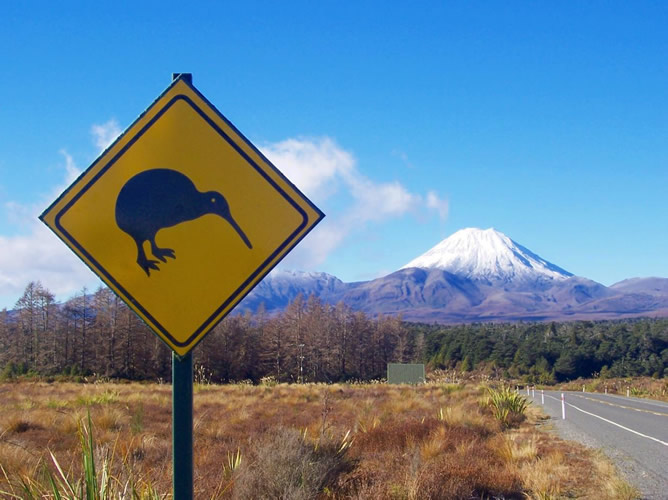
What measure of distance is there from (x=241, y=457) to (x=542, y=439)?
871cm

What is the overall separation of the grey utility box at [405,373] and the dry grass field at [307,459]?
21.6 m

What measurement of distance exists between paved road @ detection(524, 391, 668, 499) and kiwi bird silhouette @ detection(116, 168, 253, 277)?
7.89m

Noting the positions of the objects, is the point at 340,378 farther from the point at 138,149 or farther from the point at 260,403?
the point at 138,149

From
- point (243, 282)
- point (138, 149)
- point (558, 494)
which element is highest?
point (138, 149)

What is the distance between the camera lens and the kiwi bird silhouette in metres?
2.23

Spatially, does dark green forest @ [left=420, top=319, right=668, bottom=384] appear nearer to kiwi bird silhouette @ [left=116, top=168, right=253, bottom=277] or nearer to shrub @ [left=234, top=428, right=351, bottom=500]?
shrub @ [left=234, top=428, right=351, bottom=500]

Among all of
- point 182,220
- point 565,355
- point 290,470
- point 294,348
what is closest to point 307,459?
point 290,470

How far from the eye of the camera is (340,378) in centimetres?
5916

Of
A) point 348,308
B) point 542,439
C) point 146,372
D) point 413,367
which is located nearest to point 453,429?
point 542,439

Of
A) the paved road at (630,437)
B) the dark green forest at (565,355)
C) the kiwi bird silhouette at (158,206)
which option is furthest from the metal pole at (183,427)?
the dark green forest at (565,355)

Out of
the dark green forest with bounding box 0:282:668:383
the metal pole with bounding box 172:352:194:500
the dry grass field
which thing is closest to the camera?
the metal pole with bounding box 172:352:194:500

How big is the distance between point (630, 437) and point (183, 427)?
14.9 m

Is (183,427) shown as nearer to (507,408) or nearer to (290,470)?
(290,470)

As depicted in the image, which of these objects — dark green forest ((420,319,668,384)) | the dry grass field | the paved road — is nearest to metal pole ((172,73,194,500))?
the dry grass field
